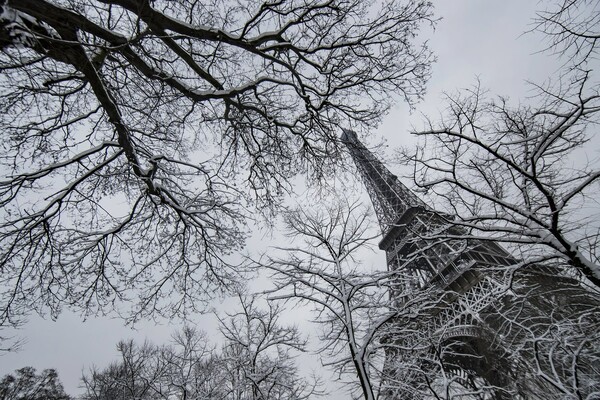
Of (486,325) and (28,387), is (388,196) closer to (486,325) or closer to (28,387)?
(486,325)


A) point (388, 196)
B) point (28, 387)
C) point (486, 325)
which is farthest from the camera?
point (388, 196)

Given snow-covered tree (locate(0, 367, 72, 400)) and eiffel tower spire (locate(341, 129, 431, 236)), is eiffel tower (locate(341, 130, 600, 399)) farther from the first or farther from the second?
snow-covered tree (locate(0, 367, 72, 400))

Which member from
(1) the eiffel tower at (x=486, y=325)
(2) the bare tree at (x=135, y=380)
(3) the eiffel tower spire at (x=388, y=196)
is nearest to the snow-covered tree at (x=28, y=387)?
(2) the bare tree at (x=135, y=380)

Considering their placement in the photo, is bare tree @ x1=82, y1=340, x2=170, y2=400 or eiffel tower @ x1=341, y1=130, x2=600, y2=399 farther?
bare tree @ x1=82, y1=340, x2=170, y2=400

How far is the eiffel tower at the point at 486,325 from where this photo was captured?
18.4 ft

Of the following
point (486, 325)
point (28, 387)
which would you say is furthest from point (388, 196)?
point (28, 387)

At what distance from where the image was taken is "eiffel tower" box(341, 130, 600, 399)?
18.4 ft

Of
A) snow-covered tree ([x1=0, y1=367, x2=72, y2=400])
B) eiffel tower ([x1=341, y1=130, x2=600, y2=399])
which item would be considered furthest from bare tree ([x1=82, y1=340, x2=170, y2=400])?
eiffel tower ([x1=341, y1=130, x2=600, y2=399])

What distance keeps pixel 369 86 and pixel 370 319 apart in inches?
210

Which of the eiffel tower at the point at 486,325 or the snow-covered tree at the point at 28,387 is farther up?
the snow-covered tree at the point at 28,387

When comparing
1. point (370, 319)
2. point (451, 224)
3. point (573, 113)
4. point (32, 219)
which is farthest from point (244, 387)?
point (573, 113)

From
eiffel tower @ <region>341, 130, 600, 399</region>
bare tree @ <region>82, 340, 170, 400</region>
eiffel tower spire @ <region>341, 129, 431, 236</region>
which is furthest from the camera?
eiffel tower spire @ <region>341, 129, 431, 236</region>

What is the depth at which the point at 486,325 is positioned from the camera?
9062 millimetres

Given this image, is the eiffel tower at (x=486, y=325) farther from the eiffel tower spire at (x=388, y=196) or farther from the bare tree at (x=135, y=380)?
the bare tree at (x=135, y=380)
